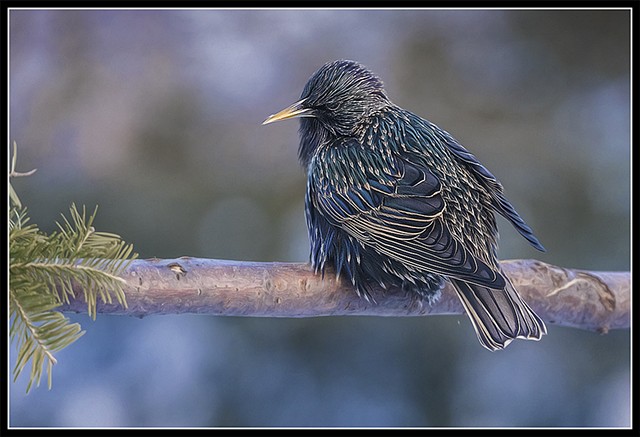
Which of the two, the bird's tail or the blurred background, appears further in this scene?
the blurred background

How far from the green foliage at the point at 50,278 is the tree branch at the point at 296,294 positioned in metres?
0.07

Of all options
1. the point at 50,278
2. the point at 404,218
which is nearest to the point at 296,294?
the point at 404,218

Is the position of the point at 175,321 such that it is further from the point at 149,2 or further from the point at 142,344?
the point at 149,2

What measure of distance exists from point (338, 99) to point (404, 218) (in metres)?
0.29

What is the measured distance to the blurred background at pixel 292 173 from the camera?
6.61 feet

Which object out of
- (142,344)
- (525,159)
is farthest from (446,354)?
(142,344)

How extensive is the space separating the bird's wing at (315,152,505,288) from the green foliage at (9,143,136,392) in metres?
0.42

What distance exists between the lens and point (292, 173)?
2.27 m

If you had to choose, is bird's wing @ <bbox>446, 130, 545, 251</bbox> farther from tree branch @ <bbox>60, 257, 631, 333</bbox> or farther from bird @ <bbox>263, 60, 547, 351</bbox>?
tree branch @ <bbox>60, 257, 631, 333</bbox>

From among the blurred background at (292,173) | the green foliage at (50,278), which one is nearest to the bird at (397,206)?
the green foliage at (50,278)

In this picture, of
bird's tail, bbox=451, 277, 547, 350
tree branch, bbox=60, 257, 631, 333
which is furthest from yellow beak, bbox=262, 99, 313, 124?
bird's tail, bbox=451, 277, 547, 350

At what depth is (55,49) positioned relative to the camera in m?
2.27

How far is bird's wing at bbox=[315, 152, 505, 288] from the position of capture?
1224mm

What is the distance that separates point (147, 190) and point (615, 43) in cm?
144
